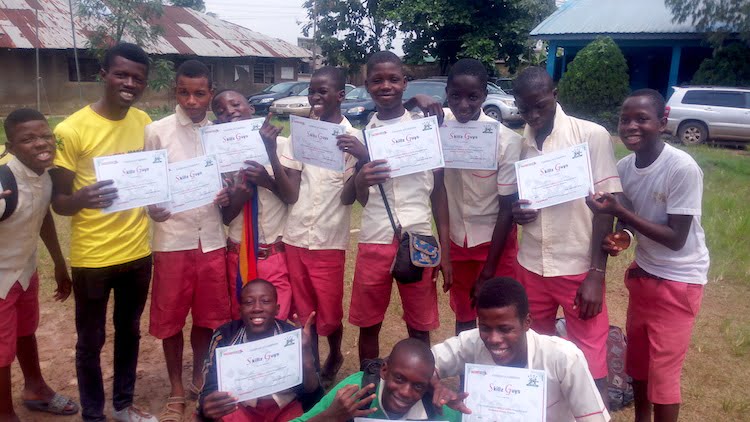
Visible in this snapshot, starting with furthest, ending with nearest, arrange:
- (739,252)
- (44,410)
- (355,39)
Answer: (355,39)
(739,252)
(44,410)

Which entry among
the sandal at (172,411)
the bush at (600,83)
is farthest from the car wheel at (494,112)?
the sandal at (172,411)

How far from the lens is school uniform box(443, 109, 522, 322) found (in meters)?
3.13

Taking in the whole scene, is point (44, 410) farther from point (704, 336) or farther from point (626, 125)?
point (704, 336)

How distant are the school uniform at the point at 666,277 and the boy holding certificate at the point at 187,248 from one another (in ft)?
6.74

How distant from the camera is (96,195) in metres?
2.74

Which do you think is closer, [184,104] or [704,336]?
[184,104]

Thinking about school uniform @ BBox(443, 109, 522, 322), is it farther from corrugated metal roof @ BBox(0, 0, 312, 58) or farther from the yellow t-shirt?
corrugated metal roof @ BBox(0, 0, 312, 58)

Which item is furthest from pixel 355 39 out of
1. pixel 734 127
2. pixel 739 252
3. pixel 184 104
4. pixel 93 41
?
pixel 184 104

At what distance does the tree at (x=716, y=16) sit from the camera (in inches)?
663

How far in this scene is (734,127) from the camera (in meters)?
14.2

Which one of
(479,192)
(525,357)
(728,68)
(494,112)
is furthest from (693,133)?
(525,357)

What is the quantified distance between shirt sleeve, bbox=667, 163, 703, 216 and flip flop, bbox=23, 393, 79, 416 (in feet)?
10.6

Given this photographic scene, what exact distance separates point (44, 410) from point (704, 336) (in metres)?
4.34

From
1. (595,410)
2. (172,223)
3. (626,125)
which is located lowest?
(595,410)
